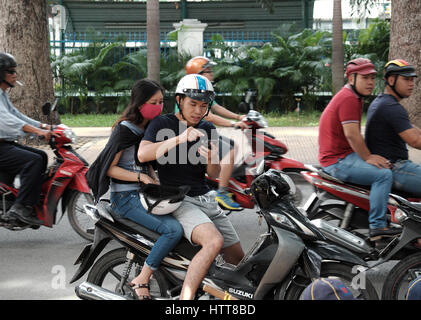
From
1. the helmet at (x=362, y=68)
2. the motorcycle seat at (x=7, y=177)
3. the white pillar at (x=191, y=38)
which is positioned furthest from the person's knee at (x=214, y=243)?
the white pillar at (x=191, y=38)

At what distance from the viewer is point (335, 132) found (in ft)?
17.3

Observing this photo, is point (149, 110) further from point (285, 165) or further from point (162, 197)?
point (285, 165)

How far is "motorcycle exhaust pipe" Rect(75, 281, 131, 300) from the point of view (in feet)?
12.4

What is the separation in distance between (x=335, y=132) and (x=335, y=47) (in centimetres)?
1061

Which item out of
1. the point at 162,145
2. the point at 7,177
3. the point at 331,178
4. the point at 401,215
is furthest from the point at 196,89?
the point at 7,177

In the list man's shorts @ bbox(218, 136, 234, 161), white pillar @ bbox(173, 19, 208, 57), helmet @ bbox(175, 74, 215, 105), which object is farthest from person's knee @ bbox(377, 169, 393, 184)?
white pillar @ bbox(173, 19, 208, 57)

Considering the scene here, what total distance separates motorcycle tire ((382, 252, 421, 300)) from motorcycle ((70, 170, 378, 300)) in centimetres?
50

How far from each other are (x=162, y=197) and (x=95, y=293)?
28.9 inches

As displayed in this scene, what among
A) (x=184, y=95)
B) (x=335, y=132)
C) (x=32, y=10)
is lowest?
(x=335, y=132)

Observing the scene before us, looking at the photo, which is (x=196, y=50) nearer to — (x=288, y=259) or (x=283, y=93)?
(x=283, y=93)

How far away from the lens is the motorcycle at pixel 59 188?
6.14 meters

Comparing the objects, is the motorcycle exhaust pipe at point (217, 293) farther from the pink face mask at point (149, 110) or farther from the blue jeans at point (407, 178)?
the blue jeans at point (407, 178)

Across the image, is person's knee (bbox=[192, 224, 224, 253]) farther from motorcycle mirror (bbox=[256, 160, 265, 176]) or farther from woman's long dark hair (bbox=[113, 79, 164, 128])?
motorcycle mirror (bbox=[256, 160, 265, 176])
